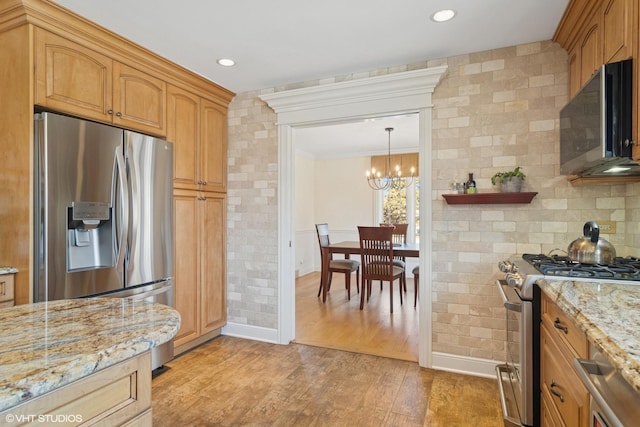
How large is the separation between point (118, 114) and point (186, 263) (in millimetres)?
1234

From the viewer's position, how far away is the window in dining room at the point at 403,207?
19.8 ft

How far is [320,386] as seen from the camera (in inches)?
91.3

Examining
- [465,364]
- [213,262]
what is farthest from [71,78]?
[465,364]

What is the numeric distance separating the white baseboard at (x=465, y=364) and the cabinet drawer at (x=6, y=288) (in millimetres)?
2697

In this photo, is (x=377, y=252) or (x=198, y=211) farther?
(x=377, y=252)

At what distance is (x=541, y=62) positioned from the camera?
230 cm

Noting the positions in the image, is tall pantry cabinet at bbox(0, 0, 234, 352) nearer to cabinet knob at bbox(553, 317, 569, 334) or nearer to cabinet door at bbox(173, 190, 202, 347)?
cabinet door at bbox(173, 190, 202, 347)

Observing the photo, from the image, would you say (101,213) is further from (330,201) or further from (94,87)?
(330,201)

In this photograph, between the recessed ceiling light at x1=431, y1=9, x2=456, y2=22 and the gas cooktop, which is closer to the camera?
the gas cooktop

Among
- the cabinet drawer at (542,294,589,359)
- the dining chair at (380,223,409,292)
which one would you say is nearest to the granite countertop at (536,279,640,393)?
the cabinet drawer at (542,294,589,359)

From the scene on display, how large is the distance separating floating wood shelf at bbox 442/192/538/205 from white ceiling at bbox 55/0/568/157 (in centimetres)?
104

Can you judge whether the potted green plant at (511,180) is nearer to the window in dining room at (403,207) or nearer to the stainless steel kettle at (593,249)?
the stainless steel kettle at (593,249)

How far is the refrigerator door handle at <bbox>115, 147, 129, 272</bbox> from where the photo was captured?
2.22 metres

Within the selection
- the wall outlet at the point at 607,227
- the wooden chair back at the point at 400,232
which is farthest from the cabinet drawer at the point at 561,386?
the wooden chair back at the point at 400,232
